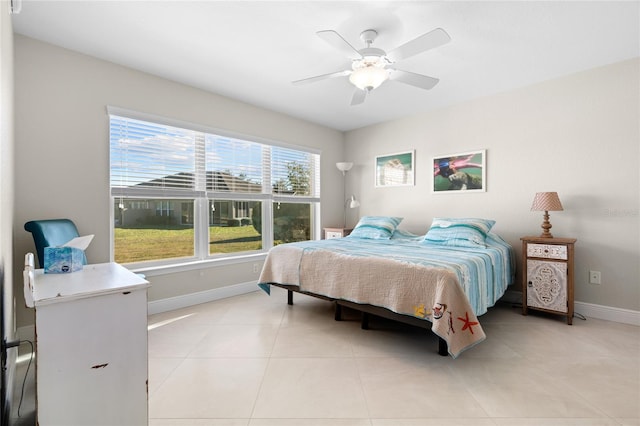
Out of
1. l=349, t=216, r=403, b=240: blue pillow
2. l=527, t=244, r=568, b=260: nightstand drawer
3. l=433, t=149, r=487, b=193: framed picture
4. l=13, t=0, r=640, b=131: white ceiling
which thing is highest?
l=13, t=0, r=640, b=131: white ceiling

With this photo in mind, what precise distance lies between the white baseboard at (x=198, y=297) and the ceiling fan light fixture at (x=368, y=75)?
283 cm

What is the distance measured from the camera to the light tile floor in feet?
5.34

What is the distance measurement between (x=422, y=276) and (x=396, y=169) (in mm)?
2740

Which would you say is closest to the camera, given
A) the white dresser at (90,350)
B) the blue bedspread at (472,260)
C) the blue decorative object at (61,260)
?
the white dresser at (90,350)

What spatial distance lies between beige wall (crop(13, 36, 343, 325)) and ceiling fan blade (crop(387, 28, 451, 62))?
2383 mm

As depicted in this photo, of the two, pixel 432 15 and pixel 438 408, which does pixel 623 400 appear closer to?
pixel 438 408

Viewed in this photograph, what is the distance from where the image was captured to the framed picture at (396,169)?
4520 mm

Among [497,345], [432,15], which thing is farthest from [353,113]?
[497,345]

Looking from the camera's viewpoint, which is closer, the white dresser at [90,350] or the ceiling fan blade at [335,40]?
the white dresser at [90,350]

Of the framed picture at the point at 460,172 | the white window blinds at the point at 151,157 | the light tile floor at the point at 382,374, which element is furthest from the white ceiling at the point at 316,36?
the light tile floor at the point at 382,374

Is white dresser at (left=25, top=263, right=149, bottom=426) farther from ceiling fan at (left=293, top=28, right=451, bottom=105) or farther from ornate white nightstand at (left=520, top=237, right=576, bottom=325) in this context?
ornate white nightstand at (left=520, top=237, right=576, bottom=325)

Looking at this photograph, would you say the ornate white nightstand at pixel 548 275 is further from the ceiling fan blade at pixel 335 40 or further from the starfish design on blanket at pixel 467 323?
the ceiling fan blade at pixel 335 40

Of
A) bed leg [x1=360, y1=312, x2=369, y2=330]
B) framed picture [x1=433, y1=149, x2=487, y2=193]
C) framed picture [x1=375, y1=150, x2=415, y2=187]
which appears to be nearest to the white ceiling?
framed picture [x1=433, y1=149, x2=487, y2=193]

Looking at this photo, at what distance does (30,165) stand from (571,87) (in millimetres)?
5177
